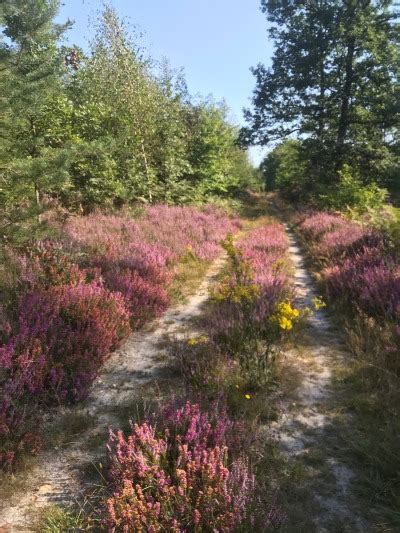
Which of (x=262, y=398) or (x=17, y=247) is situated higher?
(x=17, y=247)

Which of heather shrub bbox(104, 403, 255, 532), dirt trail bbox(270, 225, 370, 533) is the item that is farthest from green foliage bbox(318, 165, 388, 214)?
heather shrub bbox(104, 403, 255, 532)

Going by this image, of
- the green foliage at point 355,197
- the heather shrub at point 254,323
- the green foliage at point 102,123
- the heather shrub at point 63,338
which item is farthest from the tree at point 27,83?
the green foliage at point 355,197

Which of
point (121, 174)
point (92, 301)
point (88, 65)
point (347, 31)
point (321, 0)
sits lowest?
point (92, 301)

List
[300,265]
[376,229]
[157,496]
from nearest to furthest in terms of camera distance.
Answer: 1. [157,496]
2. [376,229]
3. [300,265]

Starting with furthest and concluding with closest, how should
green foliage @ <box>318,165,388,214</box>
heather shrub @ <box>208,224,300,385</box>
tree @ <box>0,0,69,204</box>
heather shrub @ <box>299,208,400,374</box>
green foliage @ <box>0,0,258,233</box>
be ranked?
green foliage @ <box>318,165,388,214</box> < green foliage @ <box>0,0,258,233</box> < tree @ <box>0,0,69,204</box> < heather shrub @ <box>299,208,400,374</box> < heather shrub @ <box>208,224,300,385</box>

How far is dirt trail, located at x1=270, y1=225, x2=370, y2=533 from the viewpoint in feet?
8.04

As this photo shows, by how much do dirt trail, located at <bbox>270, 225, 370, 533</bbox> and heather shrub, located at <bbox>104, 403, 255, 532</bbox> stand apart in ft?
1.47

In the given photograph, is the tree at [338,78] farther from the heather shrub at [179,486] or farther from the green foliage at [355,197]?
the heather shrub at [179,486]

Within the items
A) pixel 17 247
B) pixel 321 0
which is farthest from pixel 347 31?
pixel 17 247

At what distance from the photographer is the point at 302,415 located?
3.59 metres

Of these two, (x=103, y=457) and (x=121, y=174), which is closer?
(x=103, y=457)

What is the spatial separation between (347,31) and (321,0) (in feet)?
8.89

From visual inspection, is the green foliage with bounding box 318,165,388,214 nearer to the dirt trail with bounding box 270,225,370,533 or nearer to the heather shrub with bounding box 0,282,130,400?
the dirt trail with bounding box 270,225,370,533

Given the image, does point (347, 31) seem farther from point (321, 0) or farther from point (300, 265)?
point (300, 265)
